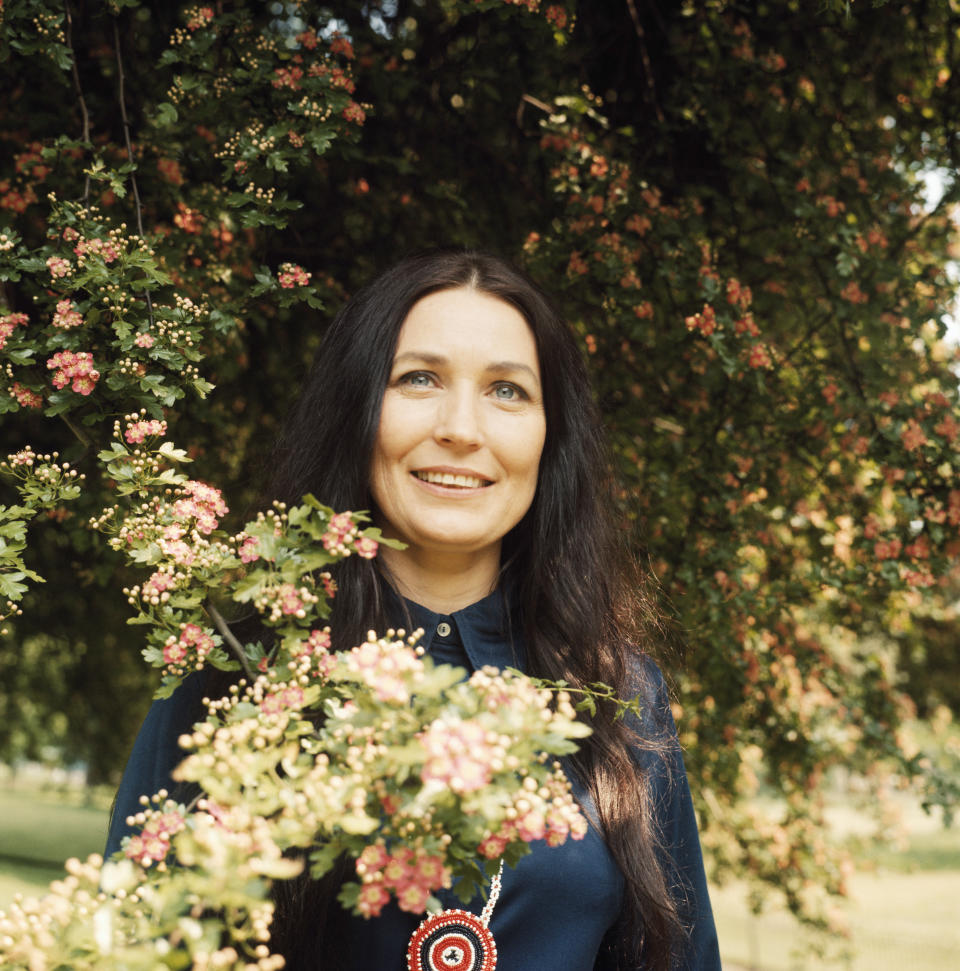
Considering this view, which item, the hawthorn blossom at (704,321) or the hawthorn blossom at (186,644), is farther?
→ the hawthorn blossom at (704,321)

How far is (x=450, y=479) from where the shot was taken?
6.15 ft

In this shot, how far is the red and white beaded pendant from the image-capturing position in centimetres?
172

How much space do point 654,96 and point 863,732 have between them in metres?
2.33

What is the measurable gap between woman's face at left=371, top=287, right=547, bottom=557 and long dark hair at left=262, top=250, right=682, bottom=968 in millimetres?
47

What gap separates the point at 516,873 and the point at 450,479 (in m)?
0.73

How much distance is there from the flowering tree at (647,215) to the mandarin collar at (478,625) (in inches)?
28.4

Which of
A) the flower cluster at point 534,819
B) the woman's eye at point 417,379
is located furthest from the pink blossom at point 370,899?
the woman's eye at point 417,379

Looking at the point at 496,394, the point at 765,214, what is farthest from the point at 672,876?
the point at 765,214

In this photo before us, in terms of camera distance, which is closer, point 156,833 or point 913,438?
point 156,833

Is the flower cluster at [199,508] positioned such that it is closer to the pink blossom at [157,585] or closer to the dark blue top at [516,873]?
the pink blossom at [157,585]

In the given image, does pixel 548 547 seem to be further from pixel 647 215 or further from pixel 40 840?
pixel 40 840

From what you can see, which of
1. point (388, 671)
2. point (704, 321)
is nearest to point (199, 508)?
point (388, 671)

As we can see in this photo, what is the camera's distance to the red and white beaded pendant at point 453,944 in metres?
1.72

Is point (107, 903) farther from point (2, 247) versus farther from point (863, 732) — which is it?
point (863, 732)
